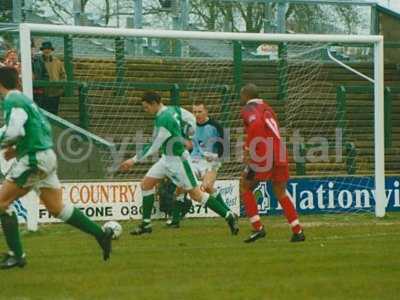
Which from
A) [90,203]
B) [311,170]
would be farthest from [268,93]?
[90,203]

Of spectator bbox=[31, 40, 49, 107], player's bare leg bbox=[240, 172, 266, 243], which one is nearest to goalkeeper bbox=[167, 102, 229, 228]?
spectator bbox=[31, 40, 49, 107]

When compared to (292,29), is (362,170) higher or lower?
lower

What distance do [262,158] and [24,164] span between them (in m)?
4.51

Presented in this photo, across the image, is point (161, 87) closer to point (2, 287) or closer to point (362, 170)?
point (362, 170)

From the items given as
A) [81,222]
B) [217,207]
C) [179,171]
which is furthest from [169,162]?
[81,222]

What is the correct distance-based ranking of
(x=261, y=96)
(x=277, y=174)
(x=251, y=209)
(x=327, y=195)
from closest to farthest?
(x=277, y=174), (x=251, y=209), (x=327, y=195), (x=261, y=96)

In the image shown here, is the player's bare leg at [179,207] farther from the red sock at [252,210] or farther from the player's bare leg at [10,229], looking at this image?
the player's bare leg at [10,229]

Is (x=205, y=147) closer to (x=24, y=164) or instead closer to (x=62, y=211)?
Result: (x=62, y=211)

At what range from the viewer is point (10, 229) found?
41.9ft

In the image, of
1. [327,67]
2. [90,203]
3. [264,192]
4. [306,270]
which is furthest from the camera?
[327,67]

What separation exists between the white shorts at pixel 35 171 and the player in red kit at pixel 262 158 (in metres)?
4.12

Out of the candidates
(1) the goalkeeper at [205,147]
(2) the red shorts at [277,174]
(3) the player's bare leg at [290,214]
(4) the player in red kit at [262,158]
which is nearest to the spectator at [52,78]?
(1) the goalkeeper at [205,147]

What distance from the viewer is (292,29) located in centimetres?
3172

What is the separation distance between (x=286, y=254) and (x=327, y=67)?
14001 mm
